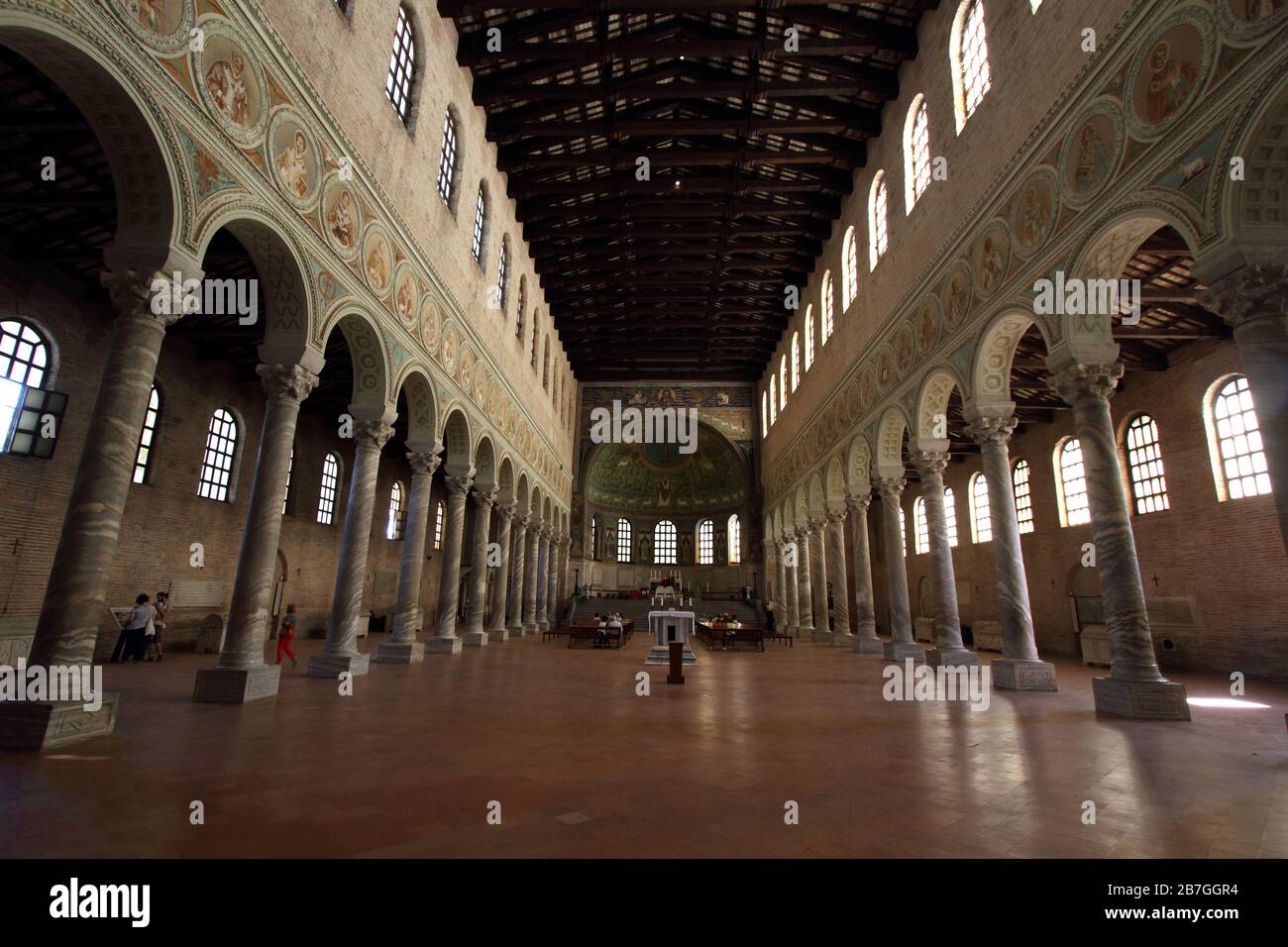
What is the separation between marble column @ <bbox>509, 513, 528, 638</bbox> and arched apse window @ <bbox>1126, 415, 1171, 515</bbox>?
67.4 ft

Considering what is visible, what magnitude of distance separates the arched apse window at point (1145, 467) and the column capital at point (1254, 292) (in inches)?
496

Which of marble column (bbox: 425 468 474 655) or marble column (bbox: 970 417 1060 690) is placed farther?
marble column (bbox: 425 468 474 655)

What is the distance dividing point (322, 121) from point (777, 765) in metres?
11.3

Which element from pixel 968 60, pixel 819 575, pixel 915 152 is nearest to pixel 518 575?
pixel 819 575

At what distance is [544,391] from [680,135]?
12975 mm

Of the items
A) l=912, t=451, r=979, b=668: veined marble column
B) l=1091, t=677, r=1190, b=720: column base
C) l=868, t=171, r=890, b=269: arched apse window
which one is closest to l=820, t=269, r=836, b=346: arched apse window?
l=868, t=171, r=890, b=269: arched apse window

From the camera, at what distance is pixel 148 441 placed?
51.4 feet

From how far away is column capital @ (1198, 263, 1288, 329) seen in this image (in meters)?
6.38

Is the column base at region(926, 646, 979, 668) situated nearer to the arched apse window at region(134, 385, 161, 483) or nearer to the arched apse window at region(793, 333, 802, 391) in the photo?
the arched apse window at region(793, 333, 802, 391)

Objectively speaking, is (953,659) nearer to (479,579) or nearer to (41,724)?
(479,579)

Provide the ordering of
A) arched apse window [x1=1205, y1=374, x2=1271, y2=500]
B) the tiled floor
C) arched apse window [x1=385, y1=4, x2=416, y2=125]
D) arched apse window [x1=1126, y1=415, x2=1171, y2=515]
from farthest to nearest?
1. arched apse window [x1=1126, y1=415, x2=1171, y2=515]
2. arched apse window [x1=1205, y1=374, x2=1271, y2=500]
3. arched apse window [x1=385, y1=4, x2=416, y2=125]
4. the tiled floor

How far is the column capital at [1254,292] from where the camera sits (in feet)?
20.9
